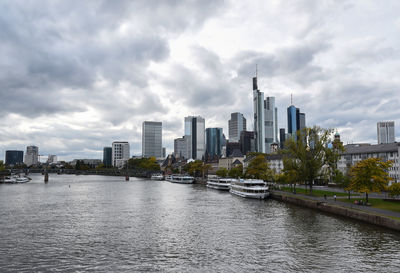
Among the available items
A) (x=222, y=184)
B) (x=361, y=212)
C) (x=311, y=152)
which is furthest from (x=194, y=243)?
(x=222, y=184)

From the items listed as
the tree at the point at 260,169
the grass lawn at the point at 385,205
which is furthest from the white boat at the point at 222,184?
the grass lawn at the point at 385,205

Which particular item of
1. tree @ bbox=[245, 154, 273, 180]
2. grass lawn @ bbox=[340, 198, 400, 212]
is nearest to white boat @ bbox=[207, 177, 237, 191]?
tree @ bbox=[245, 154, 273, 180]

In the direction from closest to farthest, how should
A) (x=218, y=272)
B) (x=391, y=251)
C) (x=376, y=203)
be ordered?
1. (x=218, y=272)
2. (x=391, y=251)
3. (x=376, y=203)

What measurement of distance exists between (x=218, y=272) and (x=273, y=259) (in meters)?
7.17

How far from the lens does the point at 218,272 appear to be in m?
30.2

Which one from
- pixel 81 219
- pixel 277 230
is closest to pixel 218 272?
pixel 277 230

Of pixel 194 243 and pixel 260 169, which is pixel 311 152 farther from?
pixel 194 243

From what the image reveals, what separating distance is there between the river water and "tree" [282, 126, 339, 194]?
85.1 ft

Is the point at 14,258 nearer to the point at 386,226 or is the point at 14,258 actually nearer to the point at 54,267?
the point at 54,267

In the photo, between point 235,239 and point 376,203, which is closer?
point 235,239

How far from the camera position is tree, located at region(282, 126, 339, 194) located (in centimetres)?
8562

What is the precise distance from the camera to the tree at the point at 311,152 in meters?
85.6

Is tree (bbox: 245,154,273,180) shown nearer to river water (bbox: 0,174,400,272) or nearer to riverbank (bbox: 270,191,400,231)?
riverbank (bbox: 270,191,400,231)

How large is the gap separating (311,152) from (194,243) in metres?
56.9
